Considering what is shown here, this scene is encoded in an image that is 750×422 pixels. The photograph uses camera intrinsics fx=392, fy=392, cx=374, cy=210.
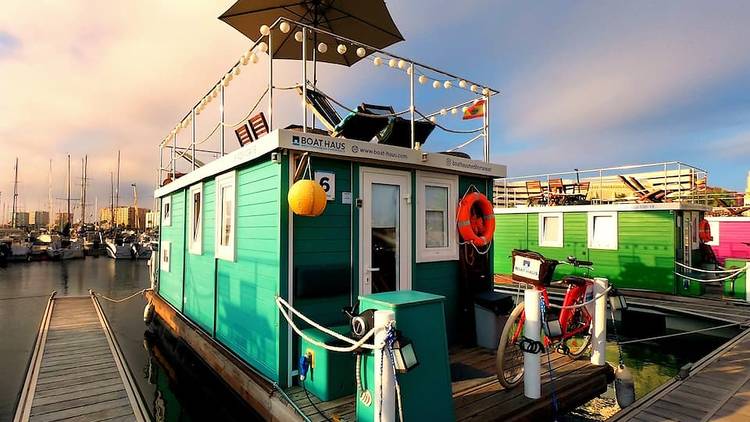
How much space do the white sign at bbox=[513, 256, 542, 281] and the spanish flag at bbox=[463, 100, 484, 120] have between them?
2684 mm

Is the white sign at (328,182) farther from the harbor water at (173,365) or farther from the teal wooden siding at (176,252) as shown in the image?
the teal wooden siding at (176,252)

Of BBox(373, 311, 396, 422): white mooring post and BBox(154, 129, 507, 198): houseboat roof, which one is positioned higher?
BBox(154, 129, 507, 198): houseboat roof

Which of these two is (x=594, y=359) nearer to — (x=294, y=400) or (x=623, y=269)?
(x=294, y=400)

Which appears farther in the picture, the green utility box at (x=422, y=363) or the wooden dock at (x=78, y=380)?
the wooden dock at (x=78, y=380)

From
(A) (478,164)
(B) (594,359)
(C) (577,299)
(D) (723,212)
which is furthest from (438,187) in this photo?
(D) (723,212)

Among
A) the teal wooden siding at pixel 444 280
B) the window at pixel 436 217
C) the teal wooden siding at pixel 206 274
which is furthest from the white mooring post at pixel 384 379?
the teal wooden siding at pixel 206 274

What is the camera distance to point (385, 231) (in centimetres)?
548

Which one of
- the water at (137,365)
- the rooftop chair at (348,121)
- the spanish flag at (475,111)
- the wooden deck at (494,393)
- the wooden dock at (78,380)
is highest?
the spanish flag at (475,111)

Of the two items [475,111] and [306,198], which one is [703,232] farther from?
[306,198]

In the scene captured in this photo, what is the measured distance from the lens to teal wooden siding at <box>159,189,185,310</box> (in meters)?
8.69

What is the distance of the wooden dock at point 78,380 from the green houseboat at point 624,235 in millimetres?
12384

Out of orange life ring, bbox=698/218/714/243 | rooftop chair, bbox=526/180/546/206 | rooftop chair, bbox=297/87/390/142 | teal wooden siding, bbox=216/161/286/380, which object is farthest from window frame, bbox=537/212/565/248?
teal wooden siding, bbox=216/161/286/380

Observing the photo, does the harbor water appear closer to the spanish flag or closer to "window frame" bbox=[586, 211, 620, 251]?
"window frame" bbox=[586, 211, 620, 251]

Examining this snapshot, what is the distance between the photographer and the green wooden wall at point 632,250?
1131 centimetres
